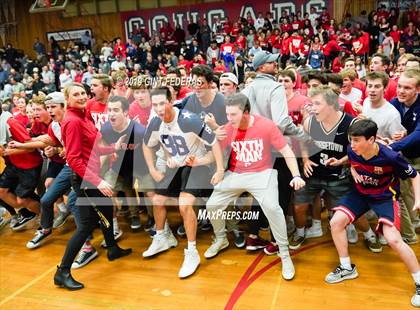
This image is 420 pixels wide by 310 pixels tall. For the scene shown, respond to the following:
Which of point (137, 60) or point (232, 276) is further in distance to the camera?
point (137, 60)

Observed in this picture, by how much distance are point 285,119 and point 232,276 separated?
1518 mm

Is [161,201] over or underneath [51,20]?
underneath

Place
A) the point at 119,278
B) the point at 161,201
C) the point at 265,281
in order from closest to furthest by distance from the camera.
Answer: the point at 265,281 → the point at 119,278 → the point at 161,201

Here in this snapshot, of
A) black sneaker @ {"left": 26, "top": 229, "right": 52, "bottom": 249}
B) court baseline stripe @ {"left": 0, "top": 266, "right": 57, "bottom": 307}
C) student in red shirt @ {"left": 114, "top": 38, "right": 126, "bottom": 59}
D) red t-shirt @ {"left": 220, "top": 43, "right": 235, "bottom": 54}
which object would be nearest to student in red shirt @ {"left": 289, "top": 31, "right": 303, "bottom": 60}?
red t-shirt @ {"left": 220, "top": 43, "right": 235, "bottom": 54}

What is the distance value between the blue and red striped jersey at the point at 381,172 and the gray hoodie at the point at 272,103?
1.84 feet

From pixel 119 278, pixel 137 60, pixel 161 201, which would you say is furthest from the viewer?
pixel 137 60

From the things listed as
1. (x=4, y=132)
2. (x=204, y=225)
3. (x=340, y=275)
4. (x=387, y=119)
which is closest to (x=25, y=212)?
(x=4, y=132)

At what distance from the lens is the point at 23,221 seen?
5.33m

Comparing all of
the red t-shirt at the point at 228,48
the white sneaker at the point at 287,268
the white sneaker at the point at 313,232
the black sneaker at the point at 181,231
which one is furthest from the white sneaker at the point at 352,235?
the red t-shirt at the point at 228,48

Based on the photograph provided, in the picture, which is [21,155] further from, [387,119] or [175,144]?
[387,119]

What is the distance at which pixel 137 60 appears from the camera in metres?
16.0

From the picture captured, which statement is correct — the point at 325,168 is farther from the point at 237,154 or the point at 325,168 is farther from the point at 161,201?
the point at 161,201

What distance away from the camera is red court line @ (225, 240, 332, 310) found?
3464mm

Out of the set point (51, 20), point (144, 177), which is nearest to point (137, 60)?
point (51, 20)
